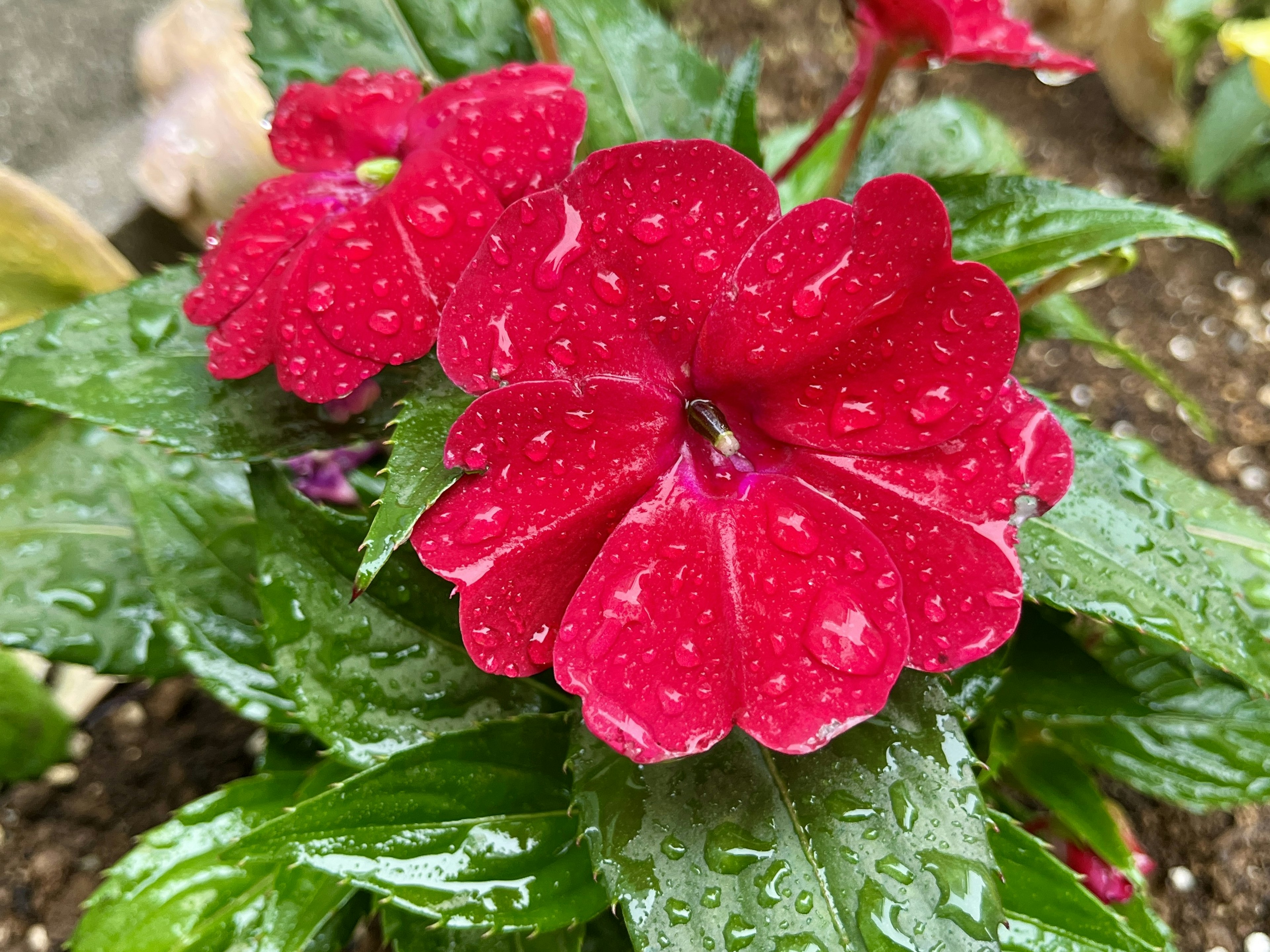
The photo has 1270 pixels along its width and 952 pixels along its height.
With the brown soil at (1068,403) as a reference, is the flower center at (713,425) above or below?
above

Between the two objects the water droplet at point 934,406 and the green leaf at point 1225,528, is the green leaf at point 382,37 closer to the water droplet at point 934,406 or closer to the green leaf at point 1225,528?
the water droplet at point 934,406

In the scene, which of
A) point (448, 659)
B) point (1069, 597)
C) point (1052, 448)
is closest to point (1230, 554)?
point (1069, 597)

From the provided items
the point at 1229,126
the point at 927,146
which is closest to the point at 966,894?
the point at 927,146

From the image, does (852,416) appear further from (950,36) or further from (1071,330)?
(1071,330)

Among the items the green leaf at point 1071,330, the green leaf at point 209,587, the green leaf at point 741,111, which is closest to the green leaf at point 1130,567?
the green leaf at point 1071,330

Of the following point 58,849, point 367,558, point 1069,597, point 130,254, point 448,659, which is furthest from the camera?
point 130,254

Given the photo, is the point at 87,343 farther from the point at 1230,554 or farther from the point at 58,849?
the point at 1230,554

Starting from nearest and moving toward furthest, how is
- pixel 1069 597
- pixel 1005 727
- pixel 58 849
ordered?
pixel 1069 597
pixel 1005 727
pixel 58 849

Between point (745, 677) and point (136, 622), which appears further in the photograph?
point (136, 622)
